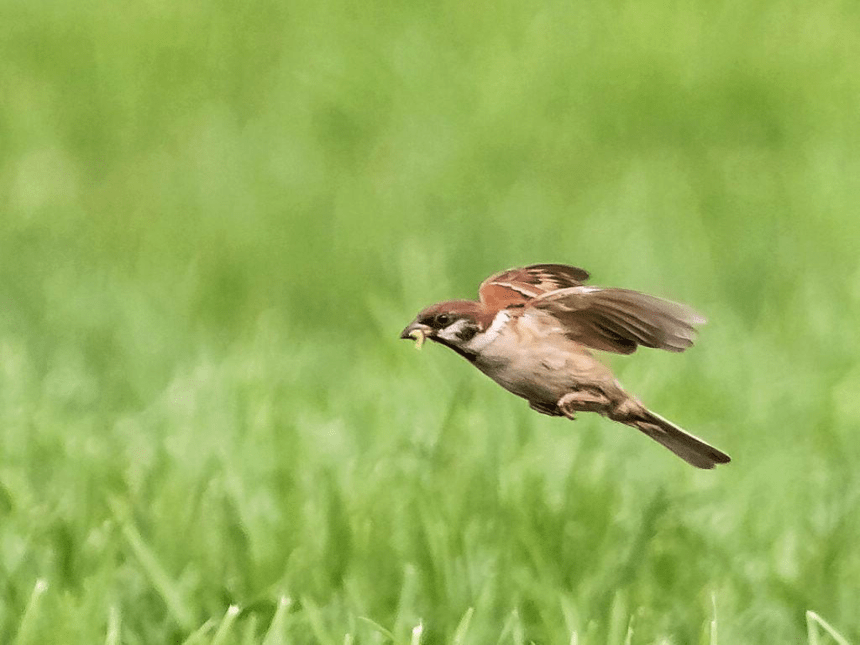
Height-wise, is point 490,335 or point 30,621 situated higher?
point 490,335

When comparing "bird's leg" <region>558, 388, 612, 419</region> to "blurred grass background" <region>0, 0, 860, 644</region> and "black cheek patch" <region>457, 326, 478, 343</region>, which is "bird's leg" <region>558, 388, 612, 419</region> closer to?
"black cheek patch" <region>457, 326, 478, 343</region>

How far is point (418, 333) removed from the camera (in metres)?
1.27

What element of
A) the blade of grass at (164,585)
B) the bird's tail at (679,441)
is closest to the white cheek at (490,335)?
the bird's tail at (679,441)

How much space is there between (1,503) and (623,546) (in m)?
1.63

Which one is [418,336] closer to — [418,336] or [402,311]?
[418,336]

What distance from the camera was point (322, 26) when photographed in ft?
29.0

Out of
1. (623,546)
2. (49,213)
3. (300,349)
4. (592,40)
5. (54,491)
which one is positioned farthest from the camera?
(592,40)

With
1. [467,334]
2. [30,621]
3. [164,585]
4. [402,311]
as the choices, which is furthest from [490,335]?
[402,311]

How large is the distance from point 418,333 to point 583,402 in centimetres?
15

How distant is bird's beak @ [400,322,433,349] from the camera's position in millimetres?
1258

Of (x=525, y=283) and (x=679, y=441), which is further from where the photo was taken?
(x=525, y=283)

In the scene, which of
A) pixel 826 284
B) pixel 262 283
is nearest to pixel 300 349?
pixel 262 283

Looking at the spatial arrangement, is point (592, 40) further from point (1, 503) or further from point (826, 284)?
point (1, 503)

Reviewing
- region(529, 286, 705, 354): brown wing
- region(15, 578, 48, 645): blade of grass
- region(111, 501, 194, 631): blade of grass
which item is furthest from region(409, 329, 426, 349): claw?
region(111, 501, 194, 631): blade of grass
